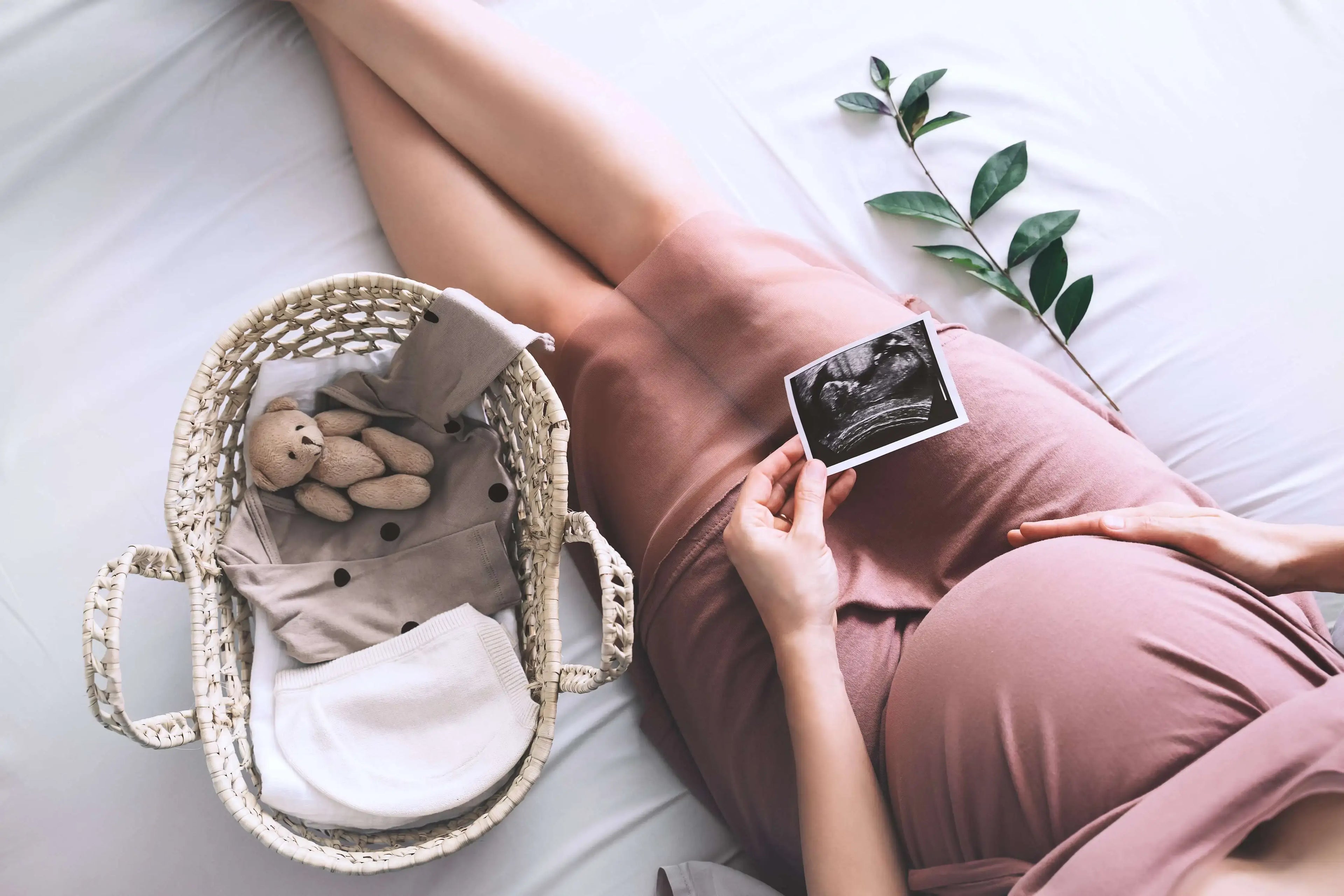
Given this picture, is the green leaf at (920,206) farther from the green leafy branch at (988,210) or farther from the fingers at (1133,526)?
the fingers at (1133,526)

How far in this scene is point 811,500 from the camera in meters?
0.80

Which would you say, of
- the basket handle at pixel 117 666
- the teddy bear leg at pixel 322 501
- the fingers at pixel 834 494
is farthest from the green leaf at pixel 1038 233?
the basket handle at pixel 117 666

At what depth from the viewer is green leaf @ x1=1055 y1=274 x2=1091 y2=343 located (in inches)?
44.8

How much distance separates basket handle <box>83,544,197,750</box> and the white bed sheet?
192 millimetres

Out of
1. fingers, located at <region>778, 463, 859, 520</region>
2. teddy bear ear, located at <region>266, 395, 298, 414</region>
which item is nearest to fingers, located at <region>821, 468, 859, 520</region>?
fingers, located at <region>778, 463, 859, 520</region>

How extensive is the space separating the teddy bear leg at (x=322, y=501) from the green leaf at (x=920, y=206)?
0.83 meters

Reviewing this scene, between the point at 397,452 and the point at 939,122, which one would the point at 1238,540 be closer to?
the point at 939,122

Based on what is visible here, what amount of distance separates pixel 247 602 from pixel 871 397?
0.71 m

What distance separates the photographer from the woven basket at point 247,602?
757 mm

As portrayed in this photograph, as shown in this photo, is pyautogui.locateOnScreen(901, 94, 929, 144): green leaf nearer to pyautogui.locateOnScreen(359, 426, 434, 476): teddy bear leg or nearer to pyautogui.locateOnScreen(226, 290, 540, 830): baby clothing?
pyautogui.locateOnScreen(226, 290, 540, 830): baby clothing

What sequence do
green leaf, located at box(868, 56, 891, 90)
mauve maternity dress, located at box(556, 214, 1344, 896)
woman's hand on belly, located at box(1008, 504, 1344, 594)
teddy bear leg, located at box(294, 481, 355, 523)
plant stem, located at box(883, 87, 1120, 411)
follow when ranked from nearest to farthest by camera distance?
mauve maternity dress, located at box(556, 214, 1344, 896) → woman's hand on belly, located at box(1008, 504, 1344, 594) → teddy bear leg, located at box(294, 481, 355, 523) → plant stem, located at box(883, 87, 1120, 411) → green leaf, located at box(868, 56, 891, 90)

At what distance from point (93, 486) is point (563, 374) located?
60cm

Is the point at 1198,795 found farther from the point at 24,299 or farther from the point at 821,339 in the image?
the point at 24,299

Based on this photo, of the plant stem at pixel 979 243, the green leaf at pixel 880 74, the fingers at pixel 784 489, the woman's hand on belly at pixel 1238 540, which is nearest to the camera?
the woman's hand on belly at pixel 1238 540
